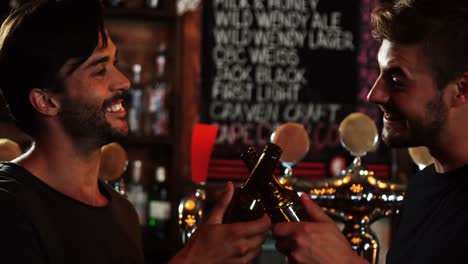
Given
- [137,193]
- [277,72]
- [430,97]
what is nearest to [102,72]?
[430,97]

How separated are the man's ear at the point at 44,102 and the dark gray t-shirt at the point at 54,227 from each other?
137 millimetres

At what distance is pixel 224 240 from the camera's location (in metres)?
1.17

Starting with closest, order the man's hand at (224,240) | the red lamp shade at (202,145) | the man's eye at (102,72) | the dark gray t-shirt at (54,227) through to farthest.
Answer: the man's hand at (224,240), the dark gray t-shirt at (54,227), the man's eye at (102,72), the red lamp shade at (202,145)

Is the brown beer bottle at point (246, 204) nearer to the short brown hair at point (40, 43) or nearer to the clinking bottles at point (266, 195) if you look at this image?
the clinking bottles at point (266, 195)

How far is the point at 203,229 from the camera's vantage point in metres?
1.20

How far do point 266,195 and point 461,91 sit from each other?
503 millimetres

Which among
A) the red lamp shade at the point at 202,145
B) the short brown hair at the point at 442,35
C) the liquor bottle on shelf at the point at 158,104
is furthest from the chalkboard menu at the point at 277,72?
the short brown hair at the point at 442,35

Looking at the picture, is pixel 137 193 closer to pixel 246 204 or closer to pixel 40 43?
pixel 40 43

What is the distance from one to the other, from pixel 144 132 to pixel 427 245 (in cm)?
254

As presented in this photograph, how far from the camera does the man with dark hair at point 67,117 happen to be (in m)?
1.41

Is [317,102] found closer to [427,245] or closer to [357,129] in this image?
[357,129]

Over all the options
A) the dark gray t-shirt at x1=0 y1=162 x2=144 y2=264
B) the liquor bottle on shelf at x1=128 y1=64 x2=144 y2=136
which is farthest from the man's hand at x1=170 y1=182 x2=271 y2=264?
the liquor bottle on shelf at x1=128 y1=64 x2=144 y2=136

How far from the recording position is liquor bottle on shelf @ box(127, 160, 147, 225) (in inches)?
146

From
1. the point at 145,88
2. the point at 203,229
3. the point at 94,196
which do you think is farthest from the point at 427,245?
the point at 145,88
